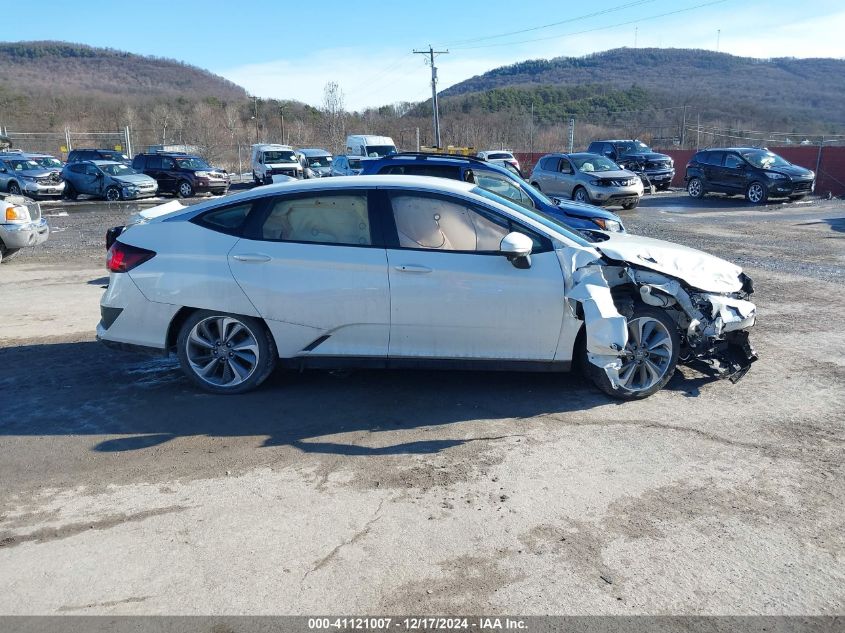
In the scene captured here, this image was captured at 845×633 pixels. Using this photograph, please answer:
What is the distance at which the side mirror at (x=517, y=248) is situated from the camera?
196 inches

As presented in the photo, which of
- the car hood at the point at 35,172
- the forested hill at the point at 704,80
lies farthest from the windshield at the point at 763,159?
the forested hill at the point at 704,80

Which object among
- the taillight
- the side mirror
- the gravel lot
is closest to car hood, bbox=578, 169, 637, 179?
the gravel lot

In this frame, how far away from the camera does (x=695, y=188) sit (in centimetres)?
2433

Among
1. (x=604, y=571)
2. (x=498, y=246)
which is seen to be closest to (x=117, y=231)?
(x=498, y=246)

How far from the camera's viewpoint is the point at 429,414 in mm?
5090

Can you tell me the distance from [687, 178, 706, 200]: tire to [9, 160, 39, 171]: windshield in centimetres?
2457

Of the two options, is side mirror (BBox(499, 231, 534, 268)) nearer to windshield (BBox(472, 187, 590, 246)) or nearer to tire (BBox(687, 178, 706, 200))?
windshield (BBox(472, 187, 590, 246))

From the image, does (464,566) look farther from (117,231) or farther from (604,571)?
(117,231)

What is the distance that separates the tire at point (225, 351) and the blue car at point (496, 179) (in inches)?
204

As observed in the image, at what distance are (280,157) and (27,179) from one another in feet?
38.9

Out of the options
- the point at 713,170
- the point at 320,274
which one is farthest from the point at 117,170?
the point at 320,274

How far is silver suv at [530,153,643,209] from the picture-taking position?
20.8m

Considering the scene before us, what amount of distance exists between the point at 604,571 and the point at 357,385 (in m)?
2.92

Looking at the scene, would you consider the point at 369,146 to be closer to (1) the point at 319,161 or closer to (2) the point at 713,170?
(1) the point at 319,161
